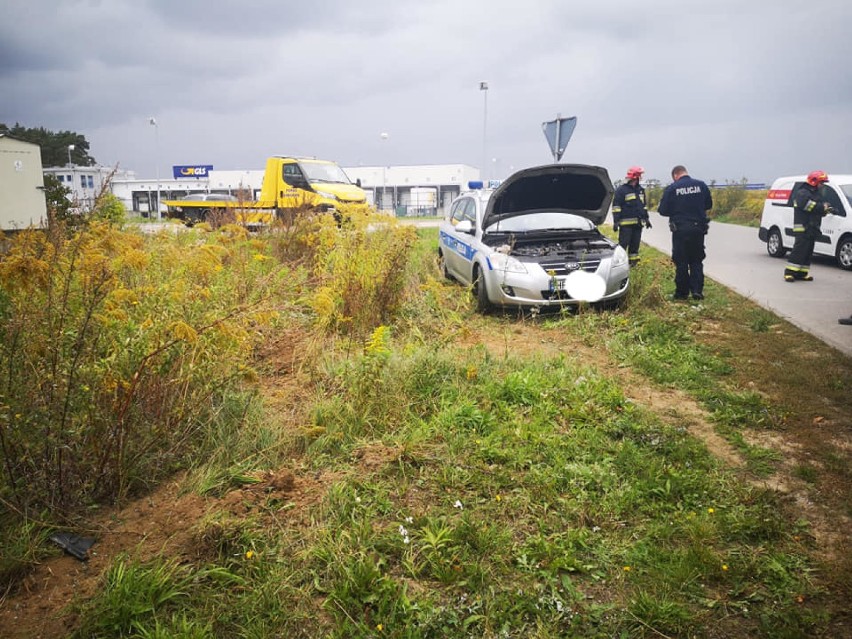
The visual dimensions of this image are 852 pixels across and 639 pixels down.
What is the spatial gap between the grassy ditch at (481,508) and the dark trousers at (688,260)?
11.1 feet

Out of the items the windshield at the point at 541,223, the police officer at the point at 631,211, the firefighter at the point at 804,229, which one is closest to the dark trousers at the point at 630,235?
the police officer at the point at 631,211

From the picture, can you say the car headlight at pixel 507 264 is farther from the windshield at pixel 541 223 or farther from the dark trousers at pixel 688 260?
the dark trousers at pixel 688 260

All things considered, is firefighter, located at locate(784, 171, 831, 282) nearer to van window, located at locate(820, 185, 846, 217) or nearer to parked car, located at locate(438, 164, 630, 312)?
van window, located at locate(820, 185, 846, 217)

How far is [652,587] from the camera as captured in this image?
8.73ft

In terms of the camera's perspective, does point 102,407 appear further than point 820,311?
No

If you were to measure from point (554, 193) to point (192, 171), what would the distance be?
67.5 meters

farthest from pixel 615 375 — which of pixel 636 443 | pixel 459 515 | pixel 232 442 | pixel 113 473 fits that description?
pixel 113 473

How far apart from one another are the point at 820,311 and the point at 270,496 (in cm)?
796

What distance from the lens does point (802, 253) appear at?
10320mm

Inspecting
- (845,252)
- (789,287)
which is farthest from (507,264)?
(845,252)

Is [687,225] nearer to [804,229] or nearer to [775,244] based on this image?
[804,229]

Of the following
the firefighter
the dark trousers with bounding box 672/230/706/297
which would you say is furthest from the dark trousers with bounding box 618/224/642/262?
the firefighter

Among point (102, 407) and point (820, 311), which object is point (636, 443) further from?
point (820, 311)

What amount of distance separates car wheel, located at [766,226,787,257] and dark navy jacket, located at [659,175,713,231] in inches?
260
